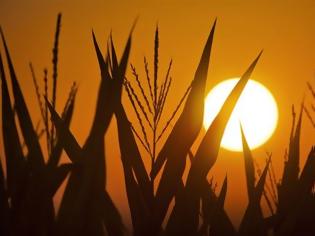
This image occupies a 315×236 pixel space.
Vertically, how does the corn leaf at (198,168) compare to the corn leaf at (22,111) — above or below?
below

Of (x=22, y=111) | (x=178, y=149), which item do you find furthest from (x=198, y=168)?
(x=22, y=111)

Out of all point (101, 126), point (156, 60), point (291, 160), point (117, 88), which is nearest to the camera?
point (101, 126)

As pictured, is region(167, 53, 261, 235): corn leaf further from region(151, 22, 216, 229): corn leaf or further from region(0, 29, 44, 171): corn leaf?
region(0, 29, 44, 171): corn leaf

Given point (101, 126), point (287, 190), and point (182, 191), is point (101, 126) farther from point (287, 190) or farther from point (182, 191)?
point (287, 190)

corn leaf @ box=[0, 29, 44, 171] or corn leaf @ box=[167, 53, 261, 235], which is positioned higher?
corn leaf @ box=[0, 29, 44, 171]

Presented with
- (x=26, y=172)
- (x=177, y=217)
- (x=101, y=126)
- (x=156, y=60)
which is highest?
(x=156, y=60)

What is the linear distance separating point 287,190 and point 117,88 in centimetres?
81

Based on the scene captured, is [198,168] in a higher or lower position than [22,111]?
lower

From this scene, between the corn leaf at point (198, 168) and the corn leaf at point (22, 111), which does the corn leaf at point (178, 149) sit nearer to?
the corn leaf at point (198, 168)

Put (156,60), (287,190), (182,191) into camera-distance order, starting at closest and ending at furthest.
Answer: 1. (182,191)
2. (156,60)
3. (287,190)

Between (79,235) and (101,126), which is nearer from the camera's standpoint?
(101,126)

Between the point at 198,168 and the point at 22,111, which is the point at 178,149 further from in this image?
the point at 22,111

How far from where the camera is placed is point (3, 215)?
1106 millimetres

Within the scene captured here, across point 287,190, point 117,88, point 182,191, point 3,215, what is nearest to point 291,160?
point 287,190
